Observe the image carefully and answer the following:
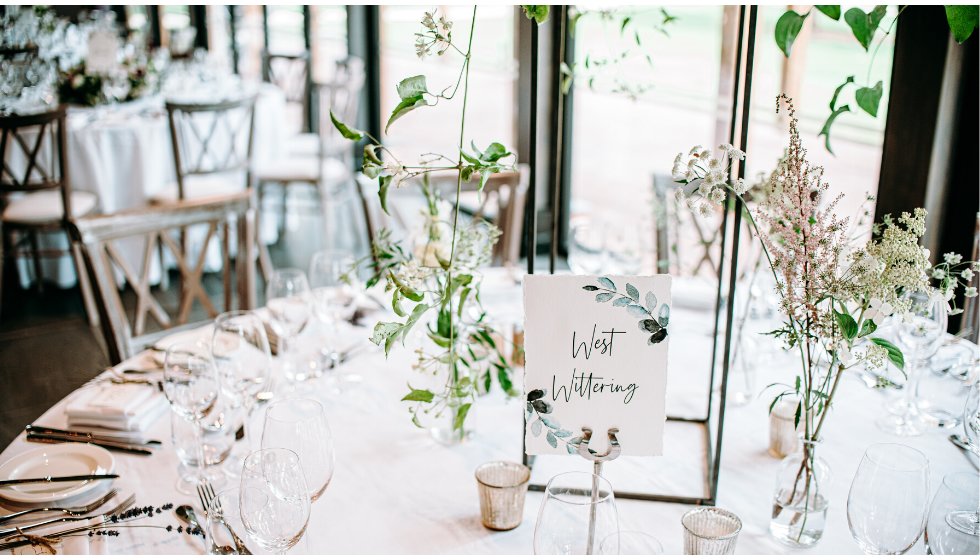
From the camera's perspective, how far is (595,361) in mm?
1010

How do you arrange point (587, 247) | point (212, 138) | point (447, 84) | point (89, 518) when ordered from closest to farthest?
point (89, 518), point (587, 247), point (212, 138), point (447, 84)

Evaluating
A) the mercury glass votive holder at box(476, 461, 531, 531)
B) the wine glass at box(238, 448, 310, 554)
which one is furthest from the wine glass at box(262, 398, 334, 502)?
the mercury glass votive holder at box(476, 461, 531, 531)

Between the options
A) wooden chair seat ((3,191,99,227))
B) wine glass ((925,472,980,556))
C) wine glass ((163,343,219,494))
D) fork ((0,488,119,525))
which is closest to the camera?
wine glass ((925,472,980,556))

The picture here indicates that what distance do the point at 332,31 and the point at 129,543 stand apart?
668 centimetres

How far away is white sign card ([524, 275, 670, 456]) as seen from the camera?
988 millimetres

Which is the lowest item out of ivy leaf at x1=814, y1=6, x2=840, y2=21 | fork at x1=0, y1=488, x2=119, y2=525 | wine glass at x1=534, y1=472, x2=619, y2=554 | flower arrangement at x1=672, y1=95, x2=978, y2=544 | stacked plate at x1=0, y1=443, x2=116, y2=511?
fork at x1=0, y1=488, x2=119, y2=525

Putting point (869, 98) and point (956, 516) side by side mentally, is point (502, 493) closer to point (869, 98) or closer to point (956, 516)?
point (956, 516)

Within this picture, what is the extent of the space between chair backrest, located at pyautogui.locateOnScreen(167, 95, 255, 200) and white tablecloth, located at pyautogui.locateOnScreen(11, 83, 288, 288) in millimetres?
129

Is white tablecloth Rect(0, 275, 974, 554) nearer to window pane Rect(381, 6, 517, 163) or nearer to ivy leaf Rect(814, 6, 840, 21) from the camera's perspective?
ivy leaf Rect(814, 6, 840, 21)

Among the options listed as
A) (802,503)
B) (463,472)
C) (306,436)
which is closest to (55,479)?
(306,436)

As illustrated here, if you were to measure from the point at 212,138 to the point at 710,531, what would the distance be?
3.97m

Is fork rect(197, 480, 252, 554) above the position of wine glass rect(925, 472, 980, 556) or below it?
below

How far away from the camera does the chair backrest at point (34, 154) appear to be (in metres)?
3.40

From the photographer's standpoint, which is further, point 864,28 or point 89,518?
point 89,518
